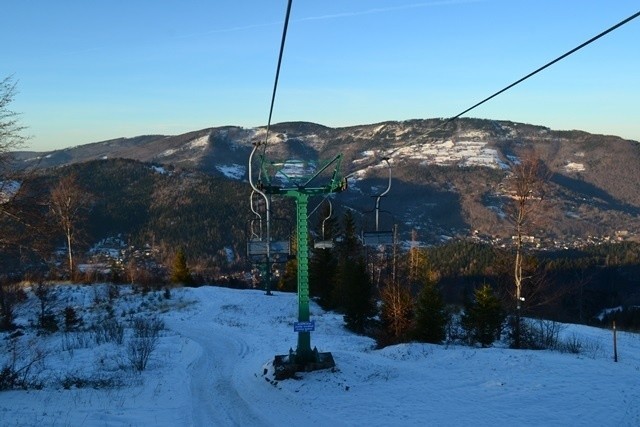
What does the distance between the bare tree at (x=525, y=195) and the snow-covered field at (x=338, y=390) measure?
183 inches

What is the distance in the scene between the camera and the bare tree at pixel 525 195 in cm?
1998

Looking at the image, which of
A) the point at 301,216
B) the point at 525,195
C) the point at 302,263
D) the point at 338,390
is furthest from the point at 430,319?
the point at 338,390

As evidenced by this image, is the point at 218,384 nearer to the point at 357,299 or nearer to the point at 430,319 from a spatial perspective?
the point at 430,319

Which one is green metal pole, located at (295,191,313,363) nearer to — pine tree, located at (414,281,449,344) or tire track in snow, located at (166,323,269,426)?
tire track in snow, located at (166,323,269,426)

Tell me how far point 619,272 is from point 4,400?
335ft

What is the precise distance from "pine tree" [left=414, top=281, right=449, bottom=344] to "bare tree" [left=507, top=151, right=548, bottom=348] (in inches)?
143

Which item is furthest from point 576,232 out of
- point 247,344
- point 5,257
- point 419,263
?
point 5,257

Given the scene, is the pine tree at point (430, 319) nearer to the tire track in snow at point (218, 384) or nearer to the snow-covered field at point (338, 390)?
the snow-covered field at point (338, 390)

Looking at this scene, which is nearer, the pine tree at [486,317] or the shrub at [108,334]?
the shrub at [108,334]

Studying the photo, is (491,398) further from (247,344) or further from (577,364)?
(247,344)

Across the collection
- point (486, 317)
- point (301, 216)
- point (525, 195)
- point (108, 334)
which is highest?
point (525, 195)

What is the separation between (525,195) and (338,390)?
1051 cm

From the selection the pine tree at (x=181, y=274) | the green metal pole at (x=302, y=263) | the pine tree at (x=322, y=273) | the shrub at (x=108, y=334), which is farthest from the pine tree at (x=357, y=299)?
the pine tree at (x=181, y=274)

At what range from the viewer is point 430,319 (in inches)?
914
